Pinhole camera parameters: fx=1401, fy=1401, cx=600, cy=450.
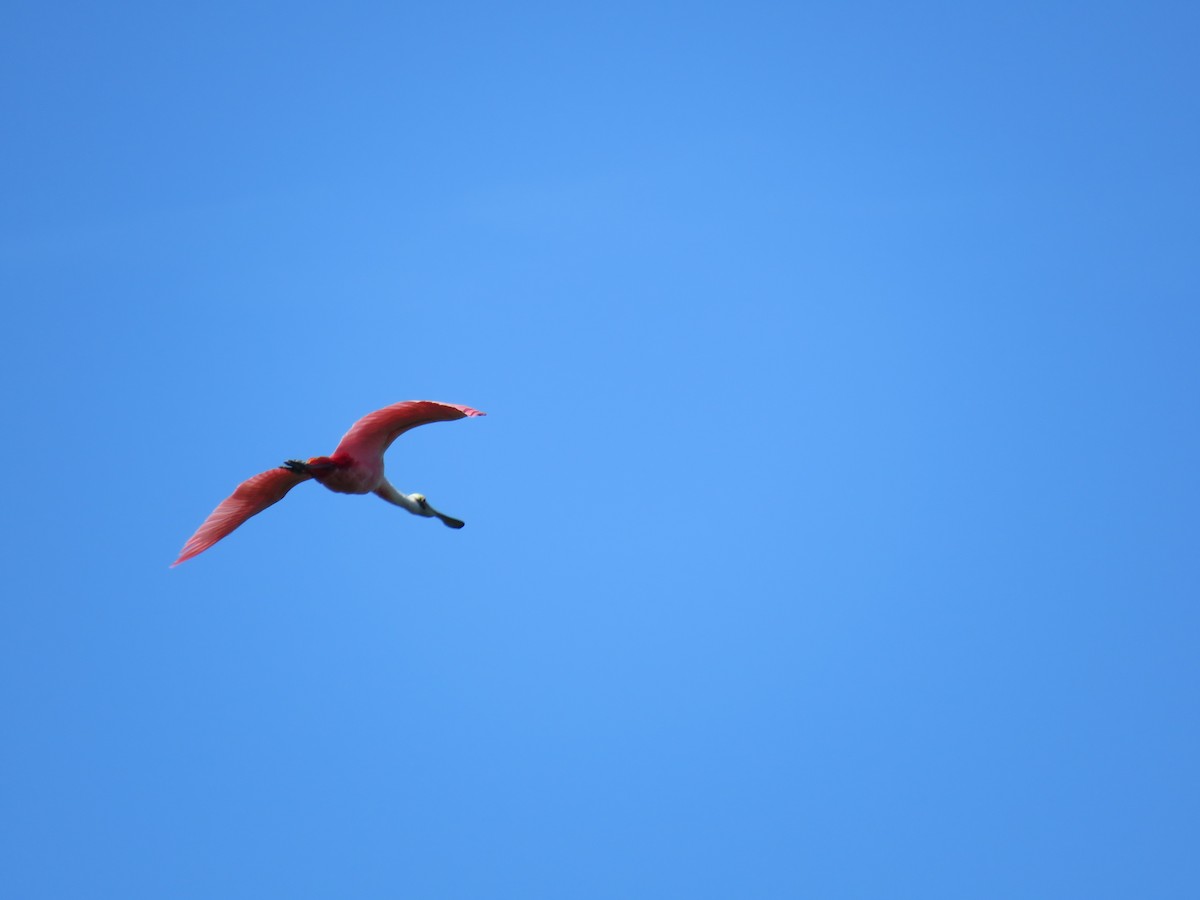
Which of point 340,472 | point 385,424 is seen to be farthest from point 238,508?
point 385,424

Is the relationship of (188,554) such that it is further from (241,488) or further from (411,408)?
(411,408)

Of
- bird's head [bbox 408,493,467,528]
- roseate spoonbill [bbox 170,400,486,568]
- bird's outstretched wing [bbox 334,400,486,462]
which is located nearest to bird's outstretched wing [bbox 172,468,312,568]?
roseate spoonbill [bbox 170,400,486,568]

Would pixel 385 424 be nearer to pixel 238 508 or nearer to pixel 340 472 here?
pixel 340 472

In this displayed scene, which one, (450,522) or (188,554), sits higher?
(450,522)

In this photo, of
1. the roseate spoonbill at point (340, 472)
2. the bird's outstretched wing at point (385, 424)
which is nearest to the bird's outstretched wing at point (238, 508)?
the roseate spoonbill at point (340, 472)

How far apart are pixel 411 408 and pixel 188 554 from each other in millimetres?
1846

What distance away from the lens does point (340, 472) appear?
28.9ft

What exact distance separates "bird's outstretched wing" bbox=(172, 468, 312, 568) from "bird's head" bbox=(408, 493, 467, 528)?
1250mm

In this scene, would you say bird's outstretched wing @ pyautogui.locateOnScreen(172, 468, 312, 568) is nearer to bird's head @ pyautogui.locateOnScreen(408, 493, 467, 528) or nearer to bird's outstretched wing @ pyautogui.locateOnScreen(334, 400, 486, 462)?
bird's outstretched wing @ pyautogui.locateOnScreen(334, 400, 486, 462)

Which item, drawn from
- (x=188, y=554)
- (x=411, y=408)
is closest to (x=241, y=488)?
(x=188, y=554)

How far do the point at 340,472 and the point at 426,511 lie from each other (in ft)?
5.06

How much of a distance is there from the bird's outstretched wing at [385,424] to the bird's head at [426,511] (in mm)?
1301

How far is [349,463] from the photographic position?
8.80 metres

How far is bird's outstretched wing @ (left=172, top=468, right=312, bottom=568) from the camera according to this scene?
8969 mm
